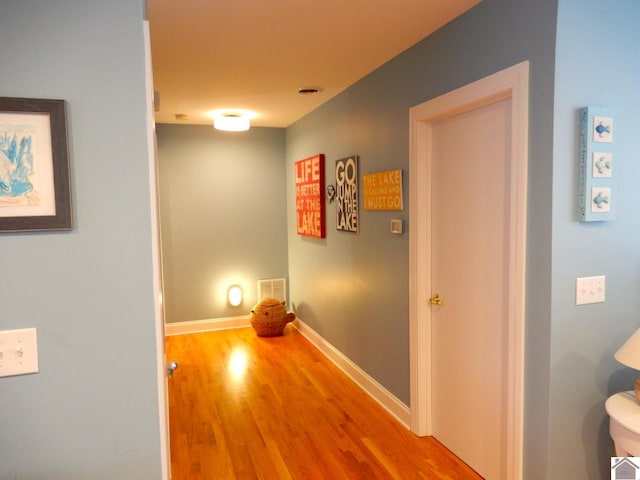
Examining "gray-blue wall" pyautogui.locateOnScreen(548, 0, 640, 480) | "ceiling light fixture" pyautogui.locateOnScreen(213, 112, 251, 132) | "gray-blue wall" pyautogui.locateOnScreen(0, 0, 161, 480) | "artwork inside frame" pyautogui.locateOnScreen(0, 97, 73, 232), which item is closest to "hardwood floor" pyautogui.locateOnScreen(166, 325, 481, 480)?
"gray-blue wall" pyautogui.locateOnScreen(548, 0, 640, 480)

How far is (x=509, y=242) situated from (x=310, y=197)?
2654 mm

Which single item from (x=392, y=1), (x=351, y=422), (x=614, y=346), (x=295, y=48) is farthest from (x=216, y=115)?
(x=614, y=346)

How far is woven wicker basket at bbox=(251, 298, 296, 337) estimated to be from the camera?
4.91 meters

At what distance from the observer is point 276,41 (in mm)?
2506

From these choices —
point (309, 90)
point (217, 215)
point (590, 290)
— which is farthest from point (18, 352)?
point (217, 215)

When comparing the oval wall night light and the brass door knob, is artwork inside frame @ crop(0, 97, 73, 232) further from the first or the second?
the oval wall night light

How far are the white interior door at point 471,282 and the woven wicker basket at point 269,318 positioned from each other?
2.47 m

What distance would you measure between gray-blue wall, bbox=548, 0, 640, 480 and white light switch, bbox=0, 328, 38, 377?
184 centimetres

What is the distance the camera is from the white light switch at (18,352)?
119cm

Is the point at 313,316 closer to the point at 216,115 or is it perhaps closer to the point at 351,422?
the point at 351,422

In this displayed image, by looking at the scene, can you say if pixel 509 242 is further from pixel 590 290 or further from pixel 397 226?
pixel 397 226

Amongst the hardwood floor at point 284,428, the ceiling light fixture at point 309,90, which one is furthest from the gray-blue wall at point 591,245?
the ceiling light fixture at point 309,90

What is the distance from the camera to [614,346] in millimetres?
1931

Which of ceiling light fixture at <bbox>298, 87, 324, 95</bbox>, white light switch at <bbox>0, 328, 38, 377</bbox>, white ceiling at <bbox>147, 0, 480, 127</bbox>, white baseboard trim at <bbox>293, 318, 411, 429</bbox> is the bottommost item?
white baseboard trim at <bbox>293, 318, 411, 429</bbox>
